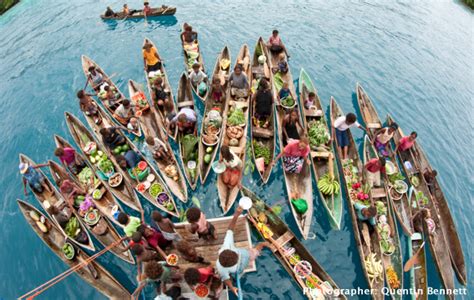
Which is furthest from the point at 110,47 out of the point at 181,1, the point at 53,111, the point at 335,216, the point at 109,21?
the point at 335,216

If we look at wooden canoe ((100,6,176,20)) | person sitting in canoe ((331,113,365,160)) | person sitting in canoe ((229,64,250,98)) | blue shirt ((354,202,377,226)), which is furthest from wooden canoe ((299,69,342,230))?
wooden canoe ((100,6,176,20))

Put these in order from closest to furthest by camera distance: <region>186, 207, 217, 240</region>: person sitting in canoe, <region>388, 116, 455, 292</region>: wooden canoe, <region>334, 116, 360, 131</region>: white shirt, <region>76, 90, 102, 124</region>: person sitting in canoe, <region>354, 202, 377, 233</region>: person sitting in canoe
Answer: <region>186, 207, 217, 240</region>: person sitting in canoe → <region>388, 116, 455, 292</region>: wooden canoe → <region>354, 202, 377, 233</region>: person sitting in canoe → <region>334, 116, 360, 131</region>: white shirt → <region>76, 90, 102, 124</region>: person sitting in canoe

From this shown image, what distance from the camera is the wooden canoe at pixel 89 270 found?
829cm

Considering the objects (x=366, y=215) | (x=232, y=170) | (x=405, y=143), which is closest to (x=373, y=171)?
(x=366, y=215)

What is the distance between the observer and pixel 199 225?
7891 millimetres

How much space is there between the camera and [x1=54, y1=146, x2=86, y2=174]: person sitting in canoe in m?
10.8

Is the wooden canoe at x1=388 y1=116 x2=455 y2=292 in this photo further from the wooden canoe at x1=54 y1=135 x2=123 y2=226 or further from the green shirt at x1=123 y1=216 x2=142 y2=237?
the wooden canoe at x1=54 y1=135 x2=123 y2=226

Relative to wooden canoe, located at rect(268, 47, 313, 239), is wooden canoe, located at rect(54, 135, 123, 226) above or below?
below

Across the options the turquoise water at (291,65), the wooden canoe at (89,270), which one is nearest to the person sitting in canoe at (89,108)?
the turquoise water at (291,65)

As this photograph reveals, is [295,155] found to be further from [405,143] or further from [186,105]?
[186,105]

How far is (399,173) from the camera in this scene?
11016mm

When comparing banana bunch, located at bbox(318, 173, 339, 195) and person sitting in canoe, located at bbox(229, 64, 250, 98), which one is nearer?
banana bunch, located at bbox(318, 173, 339, 195)

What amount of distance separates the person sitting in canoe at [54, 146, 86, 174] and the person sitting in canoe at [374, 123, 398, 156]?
44.3 feet

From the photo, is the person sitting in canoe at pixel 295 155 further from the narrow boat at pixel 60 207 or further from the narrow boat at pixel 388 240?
the narrow boat at pixel 60 207
